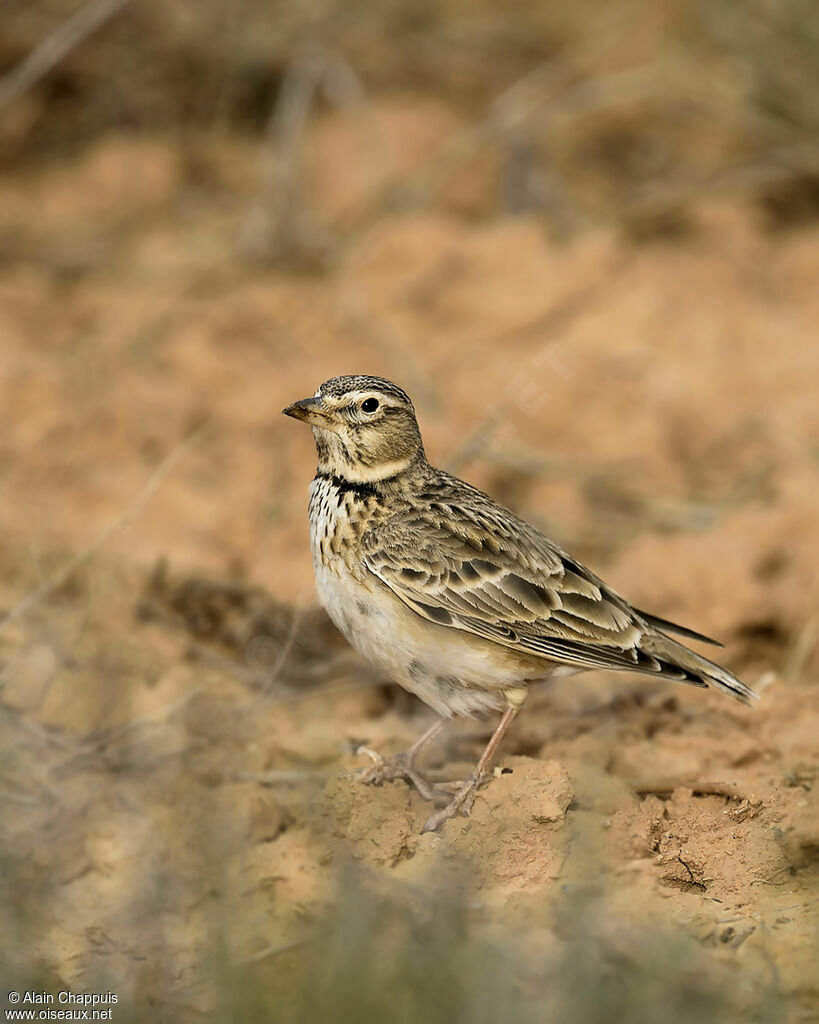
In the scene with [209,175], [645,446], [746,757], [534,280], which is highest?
[209,175]

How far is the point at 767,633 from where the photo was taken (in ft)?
19.7

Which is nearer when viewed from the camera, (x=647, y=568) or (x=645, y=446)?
(x=647, y=568)

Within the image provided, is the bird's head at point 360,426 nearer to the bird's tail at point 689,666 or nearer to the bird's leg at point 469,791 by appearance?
the bird's leg at point 469,791

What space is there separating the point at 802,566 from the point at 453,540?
255 centimetres

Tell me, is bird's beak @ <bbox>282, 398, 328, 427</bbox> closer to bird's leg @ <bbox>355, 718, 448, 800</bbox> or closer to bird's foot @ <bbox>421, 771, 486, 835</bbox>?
bird's leg @ <bbox>355, 718, 448, 800</bbox>

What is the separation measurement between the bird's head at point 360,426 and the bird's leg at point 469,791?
863 mm

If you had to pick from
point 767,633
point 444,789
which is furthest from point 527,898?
point 767,633

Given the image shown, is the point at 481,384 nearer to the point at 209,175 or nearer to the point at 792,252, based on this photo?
the point at 792,252

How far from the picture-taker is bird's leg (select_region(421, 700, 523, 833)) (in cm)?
396

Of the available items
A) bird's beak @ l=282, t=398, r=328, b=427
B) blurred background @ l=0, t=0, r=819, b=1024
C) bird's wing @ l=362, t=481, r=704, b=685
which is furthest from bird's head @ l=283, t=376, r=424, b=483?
blurred background @ l=0, t=0, r=819, b=1024

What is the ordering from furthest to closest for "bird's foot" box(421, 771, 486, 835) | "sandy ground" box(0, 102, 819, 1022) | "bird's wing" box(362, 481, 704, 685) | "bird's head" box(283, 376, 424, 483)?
→ "bird's head" box(283, 376, 424, 483) < "bird's wing" box(362, 481, 704, 685) < "bird's foot" box(421, 771, 486, 835) < "sandy ground" box(0, 102, 819, 1022)

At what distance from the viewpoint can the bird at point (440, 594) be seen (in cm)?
403

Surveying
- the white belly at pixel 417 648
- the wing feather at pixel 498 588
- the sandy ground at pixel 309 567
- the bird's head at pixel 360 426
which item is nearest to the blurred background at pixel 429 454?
the sandy ground at pixel 309 567

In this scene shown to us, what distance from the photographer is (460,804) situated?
4.02 m
